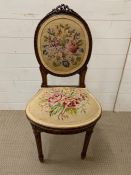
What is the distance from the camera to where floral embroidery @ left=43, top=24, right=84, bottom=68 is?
1366mm

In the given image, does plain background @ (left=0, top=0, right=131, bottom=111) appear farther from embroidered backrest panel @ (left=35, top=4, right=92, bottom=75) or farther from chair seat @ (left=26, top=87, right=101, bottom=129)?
chair seat @ (left=26, top=87, right=101, bottom=129)

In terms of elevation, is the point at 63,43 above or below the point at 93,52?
above

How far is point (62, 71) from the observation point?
148cm

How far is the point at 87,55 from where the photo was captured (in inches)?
56.1

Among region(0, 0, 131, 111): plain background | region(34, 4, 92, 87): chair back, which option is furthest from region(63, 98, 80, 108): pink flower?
region(0, 0, 131, 111): plain background

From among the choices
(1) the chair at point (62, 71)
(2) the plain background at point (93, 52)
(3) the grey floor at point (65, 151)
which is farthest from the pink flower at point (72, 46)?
(3) the grey floor at point (65, 151)

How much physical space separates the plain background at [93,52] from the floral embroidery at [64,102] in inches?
13.6

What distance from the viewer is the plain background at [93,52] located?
1.46 meters

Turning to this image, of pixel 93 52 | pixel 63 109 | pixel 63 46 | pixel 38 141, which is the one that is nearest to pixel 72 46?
pixel 63 46

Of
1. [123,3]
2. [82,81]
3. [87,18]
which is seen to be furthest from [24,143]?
[123,3]

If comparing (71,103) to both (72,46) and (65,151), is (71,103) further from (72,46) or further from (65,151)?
(65,151)

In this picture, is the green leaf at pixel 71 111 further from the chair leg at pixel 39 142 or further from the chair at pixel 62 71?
the chair leg at pixel 39 142

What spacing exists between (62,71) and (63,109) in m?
0.29

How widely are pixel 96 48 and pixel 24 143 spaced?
86cm
